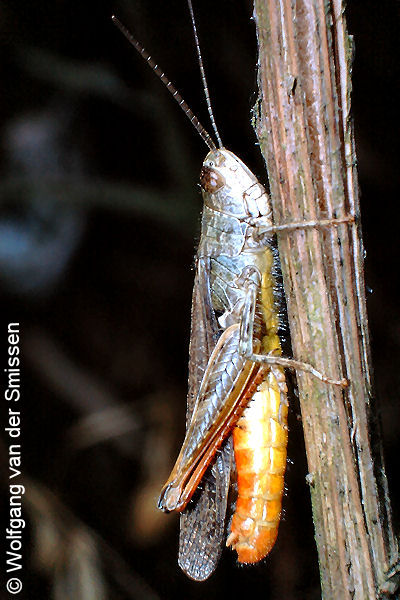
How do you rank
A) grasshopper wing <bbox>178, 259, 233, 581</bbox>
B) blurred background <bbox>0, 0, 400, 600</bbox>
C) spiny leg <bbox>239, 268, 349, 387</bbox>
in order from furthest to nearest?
blurred background <bbox>0, 0, 400, 600</bbox>
grasshopper wing <bbox>178, 259, 233, 581</bbox>
spiny leg <bbox>239, 268, 349, 387</bbox>

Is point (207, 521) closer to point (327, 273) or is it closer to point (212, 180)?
point (327, 273)

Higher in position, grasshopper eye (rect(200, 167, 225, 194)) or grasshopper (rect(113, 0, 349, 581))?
grasshopper eye (rect(200, 167, 225, 194))

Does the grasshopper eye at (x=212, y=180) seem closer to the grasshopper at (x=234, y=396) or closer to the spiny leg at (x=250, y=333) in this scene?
the grasshopper at (x=234, y=396)

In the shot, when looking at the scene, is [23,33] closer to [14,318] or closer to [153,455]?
[14,318]

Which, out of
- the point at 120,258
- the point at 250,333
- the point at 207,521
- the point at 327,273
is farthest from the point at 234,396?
the point at 120,258

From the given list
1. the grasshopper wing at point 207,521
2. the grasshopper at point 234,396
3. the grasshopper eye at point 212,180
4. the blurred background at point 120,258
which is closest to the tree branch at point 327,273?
the grasshopper at point 234,396

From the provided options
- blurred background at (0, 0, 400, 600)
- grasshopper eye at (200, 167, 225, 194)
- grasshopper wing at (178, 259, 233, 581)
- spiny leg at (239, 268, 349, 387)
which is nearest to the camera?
spiny leg at (239, 268, 349, 387)

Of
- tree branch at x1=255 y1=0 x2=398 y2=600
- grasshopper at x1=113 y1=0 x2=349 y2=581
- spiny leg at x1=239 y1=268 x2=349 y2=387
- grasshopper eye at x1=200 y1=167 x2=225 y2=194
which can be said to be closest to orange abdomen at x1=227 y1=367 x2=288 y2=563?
grasshopper at x1=113 y1=0 x2=349 y2=581

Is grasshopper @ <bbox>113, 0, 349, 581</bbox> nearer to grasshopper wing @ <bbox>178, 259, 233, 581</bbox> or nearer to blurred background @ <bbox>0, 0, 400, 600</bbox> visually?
grasshopper wing @ <bbox>178, 259, 233, 581</bbox>

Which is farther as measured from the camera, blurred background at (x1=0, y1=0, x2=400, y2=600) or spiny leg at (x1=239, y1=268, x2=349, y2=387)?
blurred background at (x1=0, y1=0, x2=400, y2=600)
